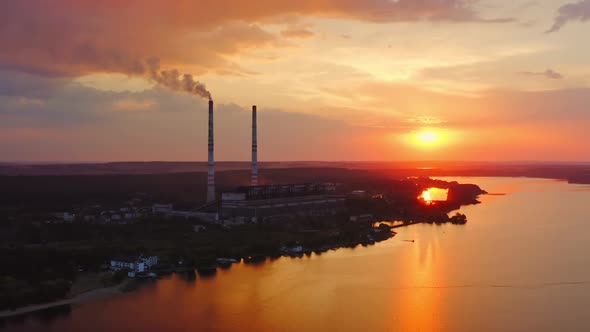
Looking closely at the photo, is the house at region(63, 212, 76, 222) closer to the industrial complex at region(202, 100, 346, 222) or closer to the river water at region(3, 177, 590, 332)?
the industrial complex at region(202, 100, 346, 222)

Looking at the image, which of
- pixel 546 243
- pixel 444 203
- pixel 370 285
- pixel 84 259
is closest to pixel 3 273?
pixel 84 259

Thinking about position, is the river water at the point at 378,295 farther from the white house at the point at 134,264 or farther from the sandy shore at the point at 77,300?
the white house at the point at 134,264

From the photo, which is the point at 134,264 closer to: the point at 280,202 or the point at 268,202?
the point at 268,202

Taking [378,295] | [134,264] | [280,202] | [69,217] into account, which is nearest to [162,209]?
[69,217]

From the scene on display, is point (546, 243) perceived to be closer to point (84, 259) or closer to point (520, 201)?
→ point (84, 259)

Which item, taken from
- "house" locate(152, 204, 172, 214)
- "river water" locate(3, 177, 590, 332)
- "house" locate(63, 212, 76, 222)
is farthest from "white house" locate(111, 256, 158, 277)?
"house" locate(152, 204, 172, 214)
